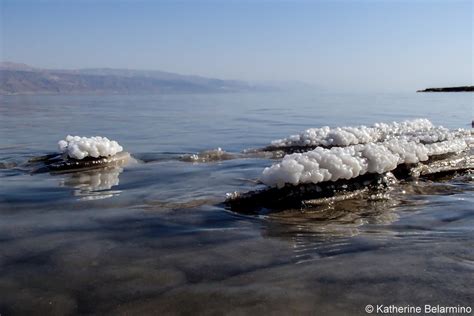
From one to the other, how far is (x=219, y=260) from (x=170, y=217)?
1.29 m

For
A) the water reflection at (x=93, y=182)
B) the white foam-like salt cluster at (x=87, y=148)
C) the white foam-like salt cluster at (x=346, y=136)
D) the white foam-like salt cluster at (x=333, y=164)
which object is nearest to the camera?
the white foam-like salt cluster at (x=333, y=164)

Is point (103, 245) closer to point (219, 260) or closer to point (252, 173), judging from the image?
point (219, 260)

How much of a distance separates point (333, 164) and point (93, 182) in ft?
10.8

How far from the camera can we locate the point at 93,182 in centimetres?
636

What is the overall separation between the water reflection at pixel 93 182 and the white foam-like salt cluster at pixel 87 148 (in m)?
0.40

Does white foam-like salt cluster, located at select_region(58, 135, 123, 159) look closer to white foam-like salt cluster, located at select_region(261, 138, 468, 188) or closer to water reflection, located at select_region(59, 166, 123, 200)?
water reflection, located at select_region(59, 166, 123, 200)

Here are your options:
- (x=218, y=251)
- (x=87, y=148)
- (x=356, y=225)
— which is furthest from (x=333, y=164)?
(x=87, y=148)

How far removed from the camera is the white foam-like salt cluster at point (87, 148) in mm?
7612

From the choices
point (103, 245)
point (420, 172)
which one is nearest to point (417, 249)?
point (103, 245)

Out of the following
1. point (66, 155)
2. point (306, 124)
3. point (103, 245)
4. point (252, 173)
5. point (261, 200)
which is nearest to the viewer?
point (103, 245)

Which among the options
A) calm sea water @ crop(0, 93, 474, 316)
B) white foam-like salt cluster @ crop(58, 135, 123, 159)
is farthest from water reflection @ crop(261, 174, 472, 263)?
white foam-like salt cluster @ crop(58, 135, 123, 159)

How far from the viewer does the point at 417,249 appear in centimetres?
344

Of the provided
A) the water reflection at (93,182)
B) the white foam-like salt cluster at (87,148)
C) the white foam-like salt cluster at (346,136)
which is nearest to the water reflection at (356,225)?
the water reflection at (93,182)

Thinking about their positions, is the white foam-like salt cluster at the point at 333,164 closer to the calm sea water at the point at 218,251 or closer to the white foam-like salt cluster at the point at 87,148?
the calm sea water at the point at 218,251
